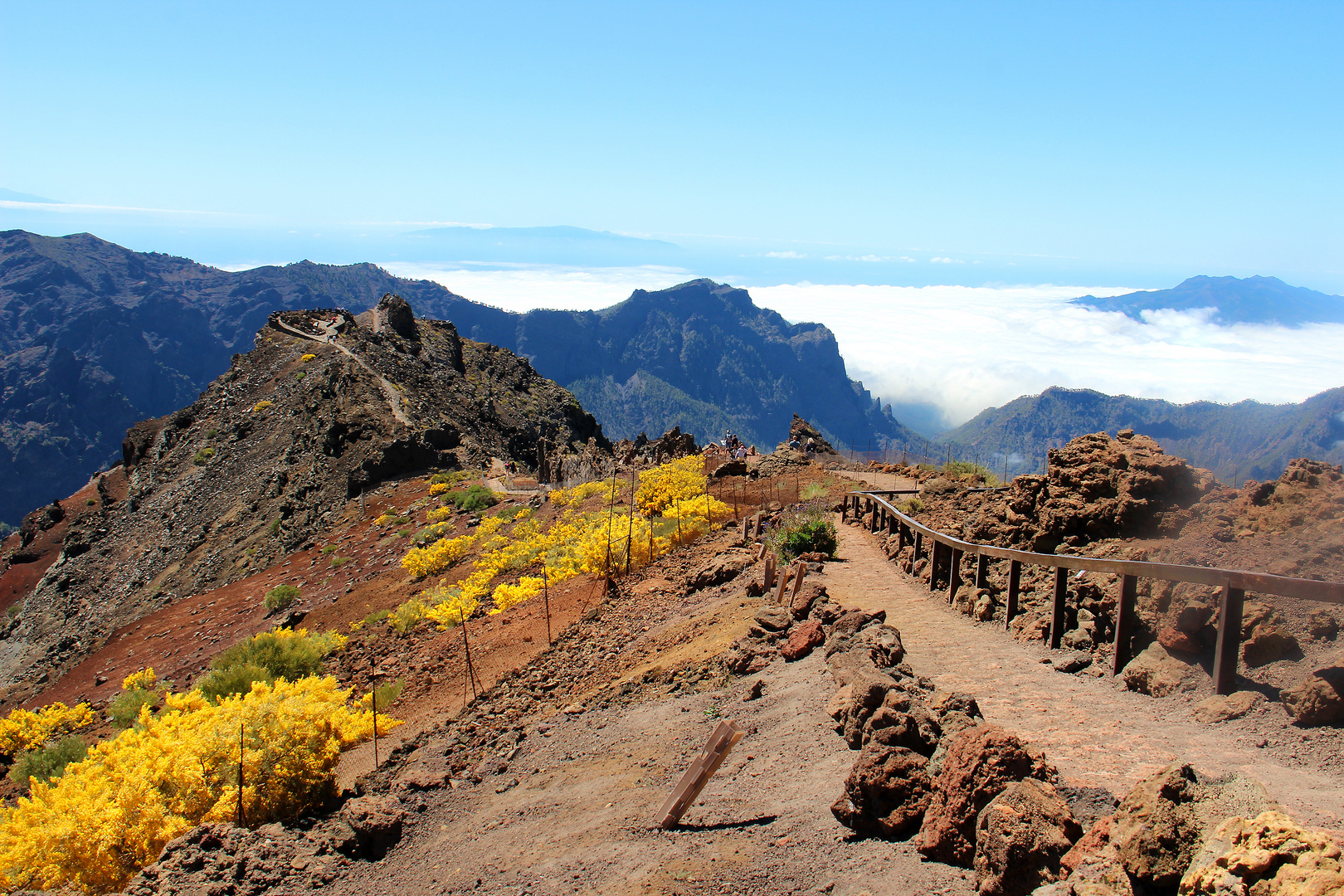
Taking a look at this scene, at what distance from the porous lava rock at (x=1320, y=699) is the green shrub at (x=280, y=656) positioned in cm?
1312

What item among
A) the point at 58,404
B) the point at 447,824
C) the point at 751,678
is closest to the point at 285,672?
the point at 447,824

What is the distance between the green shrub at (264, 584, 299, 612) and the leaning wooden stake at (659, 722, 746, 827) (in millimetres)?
18382

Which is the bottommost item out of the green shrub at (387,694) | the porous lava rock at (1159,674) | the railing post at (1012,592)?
the green shrub at (387,694)

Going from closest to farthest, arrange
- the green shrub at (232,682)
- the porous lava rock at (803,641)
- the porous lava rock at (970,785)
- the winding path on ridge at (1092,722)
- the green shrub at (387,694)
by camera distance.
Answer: the porous lava rock at (970,785), the winding path on ridge at (1092,722), the porous lava rock at (803,641), the green shrub at (387,694), the green shrub at (232,682)

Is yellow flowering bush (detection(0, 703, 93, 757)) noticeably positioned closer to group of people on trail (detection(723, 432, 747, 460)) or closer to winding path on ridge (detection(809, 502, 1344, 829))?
winding path on ridge (detection(809, 502, 1344, 829))

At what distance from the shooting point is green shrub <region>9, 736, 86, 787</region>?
12.3 m

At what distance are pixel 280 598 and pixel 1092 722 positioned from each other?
2039 centimetres

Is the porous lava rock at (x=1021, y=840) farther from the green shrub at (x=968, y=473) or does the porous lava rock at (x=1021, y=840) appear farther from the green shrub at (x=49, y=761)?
the green shrub at (x=968, y=473)

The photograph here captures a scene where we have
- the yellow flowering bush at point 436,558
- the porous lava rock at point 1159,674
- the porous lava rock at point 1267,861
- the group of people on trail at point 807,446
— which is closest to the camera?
the porous lava rock at point 1267,861

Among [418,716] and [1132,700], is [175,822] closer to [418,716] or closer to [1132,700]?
[418,716]

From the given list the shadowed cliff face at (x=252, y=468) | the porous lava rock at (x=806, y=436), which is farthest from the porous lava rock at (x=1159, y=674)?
the porous lava rock at (x=806, y=436)

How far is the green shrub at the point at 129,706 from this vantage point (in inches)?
555

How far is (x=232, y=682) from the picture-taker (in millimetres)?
11898

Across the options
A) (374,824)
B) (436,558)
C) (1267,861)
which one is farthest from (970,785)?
(436,558)
